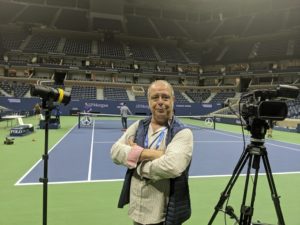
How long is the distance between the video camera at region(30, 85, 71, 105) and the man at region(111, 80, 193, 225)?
1.67 metres

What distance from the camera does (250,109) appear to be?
357 cm

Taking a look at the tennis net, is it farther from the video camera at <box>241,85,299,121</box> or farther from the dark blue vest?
the dark blue vest

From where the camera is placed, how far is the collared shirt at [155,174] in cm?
272

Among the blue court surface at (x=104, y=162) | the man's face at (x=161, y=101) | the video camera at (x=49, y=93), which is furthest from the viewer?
the blue court surface at (x=104, y=162)

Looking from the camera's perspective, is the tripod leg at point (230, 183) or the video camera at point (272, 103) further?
the tripod leg at point (230, 183)

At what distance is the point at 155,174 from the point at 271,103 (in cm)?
159

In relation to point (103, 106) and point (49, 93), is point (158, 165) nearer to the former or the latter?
point (49, 93)

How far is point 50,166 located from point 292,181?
7.26 meters

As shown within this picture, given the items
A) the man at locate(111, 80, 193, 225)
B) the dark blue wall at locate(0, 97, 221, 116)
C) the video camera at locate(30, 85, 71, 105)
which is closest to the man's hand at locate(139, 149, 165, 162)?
the man at locate(111, 80, 193, 225)

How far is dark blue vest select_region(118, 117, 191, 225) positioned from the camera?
276 centimetres

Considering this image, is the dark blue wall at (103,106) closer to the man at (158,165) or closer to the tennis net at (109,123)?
the tennis net at (109,123)

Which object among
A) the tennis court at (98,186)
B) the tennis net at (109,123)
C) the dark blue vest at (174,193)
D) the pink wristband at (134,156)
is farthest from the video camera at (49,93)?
the tennis net at (109,123)

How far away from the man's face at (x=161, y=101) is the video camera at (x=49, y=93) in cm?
186

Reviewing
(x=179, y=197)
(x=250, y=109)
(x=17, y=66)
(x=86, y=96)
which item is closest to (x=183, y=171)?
(x=179, y=197)
